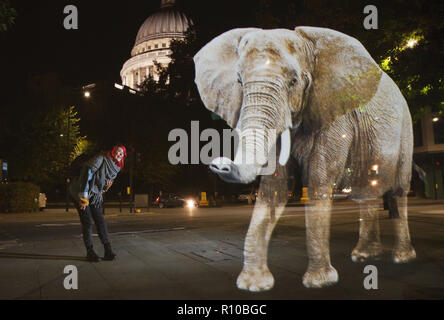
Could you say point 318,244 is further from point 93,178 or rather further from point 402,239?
point 93,178

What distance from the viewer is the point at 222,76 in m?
4.34

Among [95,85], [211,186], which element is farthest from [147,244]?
[95,85]

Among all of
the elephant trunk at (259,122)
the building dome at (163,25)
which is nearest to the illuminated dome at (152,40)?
the building dome at (163,25)

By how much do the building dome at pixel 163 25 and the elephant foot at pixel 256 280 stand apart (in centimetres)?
10220

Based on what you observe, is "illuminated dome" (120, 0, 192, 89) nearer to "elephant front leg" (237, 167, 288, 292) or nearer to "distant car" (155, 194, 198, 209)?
"distant car" (155, 194, 198, 209)

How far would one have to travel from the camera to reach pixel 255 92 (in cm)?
376

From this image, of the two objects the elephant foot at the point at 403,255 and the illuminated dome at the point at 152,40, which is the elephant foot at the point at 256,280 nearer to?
the elephant foot at the point at 403,255

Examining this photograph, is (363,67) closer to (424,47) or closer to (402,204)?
(402,204)

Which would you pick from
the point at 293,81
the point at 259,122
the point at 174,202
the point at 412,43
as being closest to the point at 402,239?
the point at 293,81

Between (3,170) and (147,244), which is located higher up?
(3,170)

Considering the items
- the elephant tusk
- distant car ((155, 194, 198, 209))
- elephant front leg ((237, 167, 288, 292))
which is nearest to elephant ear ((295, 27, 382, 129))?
the elephant tusk

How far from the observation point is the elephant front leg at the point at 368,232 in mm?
5645
